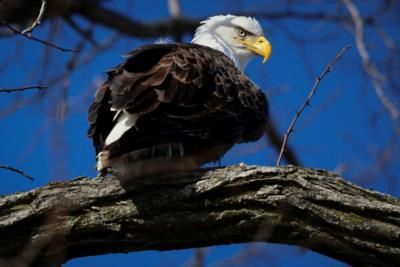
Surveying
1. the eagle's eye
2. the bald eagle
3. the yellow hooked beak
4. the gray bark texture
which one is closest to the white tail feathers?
the bald eagle

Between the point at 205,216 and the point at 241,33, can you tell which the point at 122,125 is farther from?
the point at 241,33

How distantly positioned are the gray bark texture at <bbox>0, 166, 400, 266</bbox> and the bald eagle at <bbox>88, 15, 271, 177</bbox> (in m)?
0.24

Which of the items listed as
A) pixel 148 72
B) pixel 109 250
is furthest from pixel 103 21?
pixel 109 250

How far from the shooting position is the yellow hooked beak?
6.49 m

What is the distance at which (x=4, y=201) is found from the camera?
13.0 ft

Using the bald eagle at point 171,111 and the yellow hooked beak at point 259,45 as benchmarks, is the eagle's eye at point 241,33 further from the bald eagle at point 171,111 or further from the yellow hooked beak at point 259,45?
the bald eagle at point 171,111

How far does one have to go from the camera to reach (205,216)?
391 centimetres

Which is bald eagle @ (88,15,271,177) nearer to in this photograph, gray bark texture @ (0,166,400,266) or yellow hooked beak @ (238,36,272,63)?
gray bark texture @ (0,166,400,266)

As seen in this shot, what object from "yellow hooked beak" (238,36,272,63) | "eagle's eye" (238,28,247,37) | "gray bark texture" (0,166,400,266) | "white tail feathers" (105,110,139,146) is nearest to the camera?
"gray bark texture" (0,166,400,266)

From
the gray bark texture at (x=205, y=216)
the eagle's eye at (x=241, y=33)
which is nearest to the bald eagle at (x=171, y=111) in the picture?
the gray bark texture at (x=205, y=216)

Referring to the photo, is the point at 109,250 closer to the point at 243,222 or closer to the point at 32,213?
the point at 32,213

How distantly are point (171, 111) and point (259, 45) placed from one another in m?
2.52

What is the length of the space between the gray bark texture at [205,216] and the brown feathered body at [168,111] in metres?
0.25

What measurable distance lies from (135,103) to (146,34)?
5360 mm
